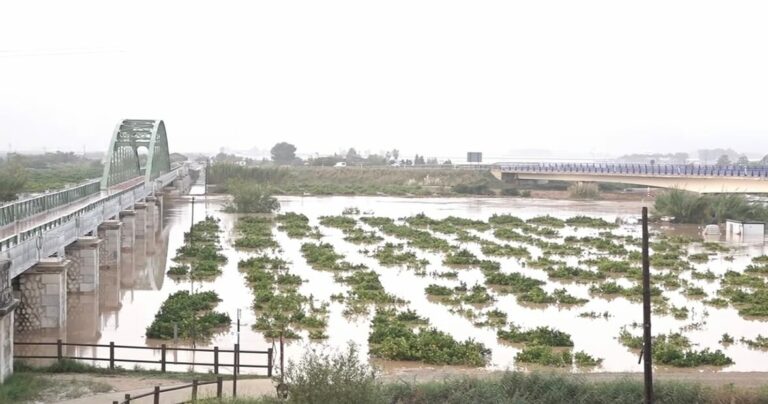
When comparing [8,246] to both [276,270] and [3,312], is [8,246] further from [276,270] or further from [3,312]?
[276,270]

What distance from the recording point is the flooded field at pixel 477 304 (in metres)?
23.4

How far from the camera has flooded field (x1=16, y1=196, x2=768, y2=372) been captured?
23.4 metres

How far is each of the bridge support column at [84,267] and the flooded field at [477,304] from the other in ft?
2.08

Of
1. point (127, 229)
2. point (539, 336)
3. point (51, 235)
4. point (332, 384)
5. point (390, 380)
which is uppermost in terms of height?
point (51, 235)

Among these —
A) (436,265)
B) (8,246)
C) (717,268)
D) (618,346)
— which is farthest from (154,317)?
(717,268)

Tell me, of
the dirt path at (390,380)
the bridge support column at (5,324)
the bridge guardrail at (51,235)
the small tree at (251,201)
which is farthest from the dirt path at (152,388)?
the small tree at (251,201)

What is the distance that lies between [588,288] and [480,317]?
7621 mm

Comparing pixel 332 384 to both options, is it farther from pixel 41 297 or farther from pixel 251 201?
pixel 251 201

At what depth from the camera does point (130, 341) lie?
23062 mm

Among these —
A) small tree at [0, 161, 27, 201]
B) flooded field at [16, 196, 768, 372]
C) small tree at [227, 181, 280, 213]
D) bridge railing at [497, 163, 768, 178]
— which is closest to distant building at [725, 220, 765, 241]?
flooded field at [16, 196, 768, 372]

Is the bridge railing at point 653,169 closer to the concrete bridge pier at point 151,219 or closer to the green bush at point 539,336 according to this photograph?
the concrete bridge pier at point 151,219

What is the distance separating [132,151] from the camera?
71375mm

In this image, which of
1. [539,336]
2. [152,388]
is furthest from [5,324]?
[539,336]

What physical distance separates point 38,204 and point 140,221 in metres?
14.5
